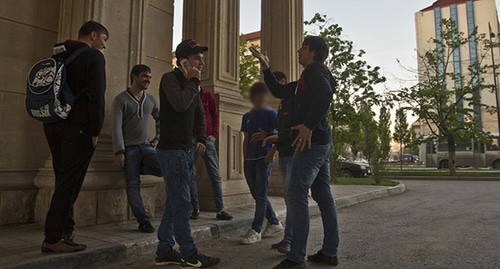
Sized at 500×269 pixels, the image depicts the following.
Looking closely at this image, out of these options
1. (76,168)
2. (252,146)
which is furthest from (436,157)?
(76,168)

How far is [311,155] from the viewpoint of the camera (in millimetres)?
3102

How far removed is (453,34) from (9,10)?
21.8 meters

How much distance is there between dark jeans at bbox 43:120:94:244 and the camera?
309 cm

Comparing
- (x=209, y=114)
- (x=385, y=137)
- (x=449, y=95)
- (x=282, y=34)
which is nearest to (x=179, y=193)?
(x=209, y=114)

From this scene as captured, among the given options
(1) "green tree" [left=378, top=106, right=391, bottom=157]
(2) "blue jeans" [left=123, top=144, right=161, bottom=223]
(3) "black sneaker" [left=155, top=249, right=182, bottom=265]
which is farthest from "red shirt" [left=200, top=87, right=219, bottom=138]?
(1) "green tree" [left=378, top=106, right=391, bottom=157]

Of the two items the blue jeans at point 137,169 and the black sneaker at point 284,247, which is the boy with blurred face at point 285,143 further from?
the blue jeans at point 137,169

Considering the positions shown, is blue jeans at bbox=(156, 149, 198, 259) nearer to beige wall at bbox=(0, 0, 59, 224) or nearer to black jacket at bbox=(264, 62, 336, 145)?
black jacket at bbox=(264, 62, 336, 145)

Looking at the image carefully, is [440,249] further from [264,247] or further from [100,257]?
[100,257]

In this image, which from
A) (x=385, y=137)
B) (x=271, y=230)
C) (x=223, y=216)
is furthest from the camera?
(x=385, y=137)

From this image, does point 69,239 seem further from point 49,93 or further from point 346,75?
point 346,75

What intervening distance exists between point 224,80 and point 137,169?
101 inches

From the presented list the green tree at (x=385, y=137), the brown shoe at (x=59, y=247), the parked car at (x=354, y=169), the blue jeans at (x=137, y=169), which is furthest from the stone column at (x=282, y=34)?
the parked car at (x=354, y=169)

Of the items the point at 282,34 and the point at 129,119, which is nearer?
the point at 129,119

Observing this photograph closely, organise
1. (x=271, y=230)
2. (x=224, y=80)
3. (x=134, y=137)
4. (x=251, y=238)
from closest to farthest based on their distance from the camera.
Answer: (x=251, y=238), (x=134, y=137), (x=271, y=230), (x=224, y=80)
